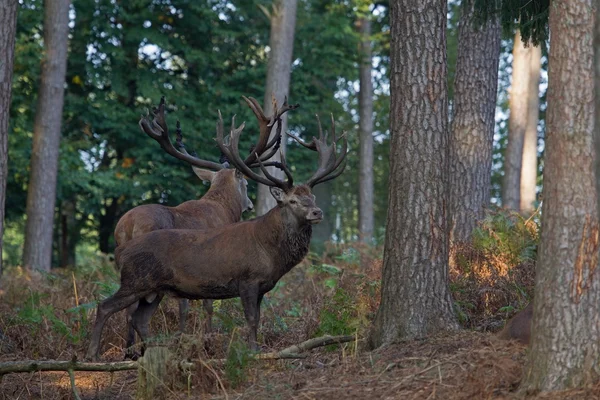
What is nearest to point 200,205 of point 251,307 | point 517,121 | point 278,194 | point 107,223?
point 278,194

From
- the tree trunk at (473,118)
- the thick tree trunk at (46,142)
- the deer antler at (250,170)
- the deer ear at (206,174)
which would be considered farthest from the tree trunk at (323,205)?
the deer antler at (250,170)

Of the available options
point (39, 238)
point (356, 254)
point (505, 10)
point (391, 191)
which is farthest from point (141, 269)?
point (39, 238)

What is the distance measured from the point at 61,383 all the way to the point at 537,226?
645cm

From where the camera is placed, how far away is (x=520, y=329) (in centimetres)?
802

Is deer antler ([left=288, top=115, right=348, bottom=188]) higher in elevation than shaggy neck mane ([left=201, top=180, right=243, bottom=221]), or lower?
higher

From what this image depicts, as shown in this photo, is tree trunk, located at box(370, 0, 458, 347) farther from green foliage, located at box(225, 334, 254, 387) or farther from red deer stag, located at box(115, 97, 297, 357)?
red deer stag, located at box(115, 97, 297, 357)

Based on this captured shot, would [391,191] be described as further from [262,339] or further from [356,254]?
[356,254]

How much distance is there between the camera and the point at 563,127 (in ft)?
22.5

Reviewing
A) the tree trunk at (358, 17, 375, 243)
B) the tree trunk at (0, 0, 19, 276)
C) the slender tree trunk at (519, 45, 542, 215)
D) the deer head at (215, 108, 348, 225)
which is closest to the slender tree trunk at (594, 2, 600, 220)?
the deer head at (215, 108, 348, 225)

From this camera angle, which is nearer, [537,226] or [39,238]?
[537,226]

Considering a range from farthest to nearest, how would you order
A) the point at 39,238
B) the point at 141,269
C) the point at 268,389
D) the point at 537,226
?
the point at 39,238
the point at 537,226
the point at 141,269
the point at 268,389

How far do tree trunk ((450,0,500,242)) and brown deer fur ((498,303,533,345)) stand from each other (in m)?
5.53

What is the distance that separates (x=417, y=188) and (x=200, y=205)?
13.9 feet

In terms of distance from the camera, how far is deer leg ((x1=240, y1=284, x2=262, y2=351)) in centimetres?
1010
